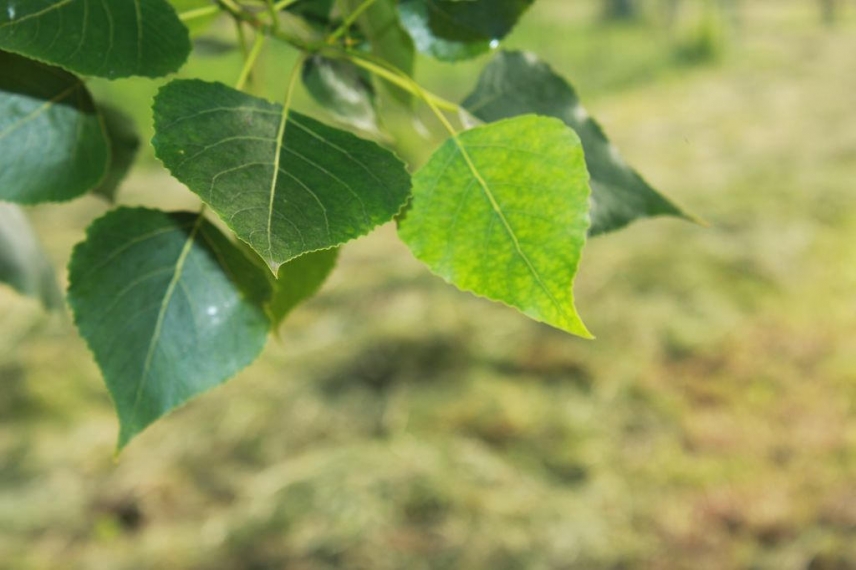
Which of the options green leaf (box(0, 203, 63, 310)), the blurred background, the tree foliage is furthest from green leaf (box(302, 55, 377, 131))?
the blurred background

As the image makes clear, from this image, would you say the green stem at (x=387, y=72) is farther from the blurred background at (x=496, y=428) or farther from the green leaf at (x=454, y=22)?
the blurred background at (x=496, y=428)

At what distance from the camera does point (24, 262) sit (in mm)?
571

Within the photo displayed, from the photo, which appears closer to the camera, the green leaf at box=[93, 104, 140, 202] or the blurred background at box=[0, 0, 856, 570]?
the green leaf at box=[93, 104, 140, 202]

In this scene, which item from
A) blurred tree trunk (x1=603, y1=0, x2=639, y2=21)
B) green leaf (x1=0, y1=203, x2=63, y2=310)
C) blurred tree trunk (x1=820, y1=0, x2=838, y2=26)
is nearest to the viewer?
green leaf (x1=0, y1=203, x2=63, y2=310)

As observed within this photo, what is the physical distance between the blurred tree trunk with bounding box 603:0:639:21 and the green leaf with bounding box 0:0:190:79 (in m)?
5.21

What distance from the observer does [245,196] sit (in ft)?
0.74

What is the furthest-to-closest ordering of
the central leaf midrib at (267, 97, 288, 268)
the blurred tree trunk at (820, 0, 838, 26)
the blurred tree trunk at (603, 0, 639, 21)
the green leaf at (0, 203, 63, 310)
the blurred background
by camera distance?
the blurred tree trunk at (603, 0, 639, 21), the blurred tree trunk at (820, 0, 838, 26), the blurred background, the green leaf at (0, 203, 63, 310), the central leaf midrib at (267, 97, 288, 268)

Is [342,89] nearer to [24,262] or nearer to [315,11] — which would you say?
[315,11]

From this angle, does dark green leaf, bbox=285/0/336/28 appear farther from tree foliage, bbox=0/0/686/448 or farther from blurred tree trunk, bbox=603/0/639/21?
blurred tree trunk, bbox=603/0/639/21

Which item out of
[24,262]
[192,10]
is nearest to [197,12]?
[192,10]

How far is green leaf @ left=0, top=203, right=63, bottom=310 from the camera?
0.55 metres

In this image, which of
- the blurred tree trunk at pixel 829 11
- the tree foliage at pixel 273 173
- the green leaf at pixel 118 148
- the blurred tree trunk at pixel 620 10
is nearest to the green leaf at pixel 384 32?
the tree foliage at pixel 273 173

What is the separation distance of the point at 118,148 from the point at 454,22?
147 millimetres

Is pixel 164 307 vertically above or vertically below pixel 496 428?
above
